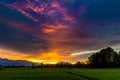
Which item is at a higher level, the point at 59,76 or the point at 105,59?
the point at 105,59

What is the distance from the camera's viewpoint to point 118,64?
136 m

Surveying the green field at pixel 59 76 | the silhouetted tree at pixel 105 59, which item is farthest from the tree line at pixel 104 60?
the green field at pixel 59 76

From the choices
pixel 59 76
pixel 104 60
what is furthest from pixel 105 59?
pixel 59 76

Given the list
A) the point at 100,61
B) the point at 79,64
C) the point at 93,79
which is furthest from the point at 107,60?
the point at 93,79

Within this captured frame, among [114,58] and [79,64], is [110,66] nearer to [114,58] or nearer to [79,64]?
[114,58]

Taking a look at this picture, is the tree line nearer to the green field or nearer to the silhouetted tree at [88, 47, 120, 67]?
the silhouetted tree at [88, 47, 120, 67]

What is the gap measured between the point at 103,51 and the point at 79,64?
1574 cm

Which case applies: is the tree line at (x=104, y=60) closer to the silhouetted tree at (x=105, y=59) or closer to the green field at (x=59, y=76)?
the silhouetted tree at (x=105, y=59)

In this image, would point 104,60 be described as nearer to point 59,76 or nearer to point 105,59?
point 105,59

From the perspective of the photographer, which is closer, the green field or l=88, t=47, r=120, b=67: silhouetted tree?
the green field

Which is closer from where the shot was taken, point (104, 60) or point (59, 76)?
point (59, 76)

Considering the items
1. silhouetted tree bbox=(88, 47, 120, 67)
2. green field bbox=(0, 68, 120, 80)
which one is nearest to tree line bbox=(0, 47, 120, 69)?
silhouetted tree bbox=(88, 47, 120, 67)

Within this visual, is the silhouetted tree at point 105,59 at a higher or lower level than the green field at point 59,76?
higher

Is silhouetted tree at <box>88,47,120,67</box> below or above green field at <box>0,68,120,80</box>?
above
